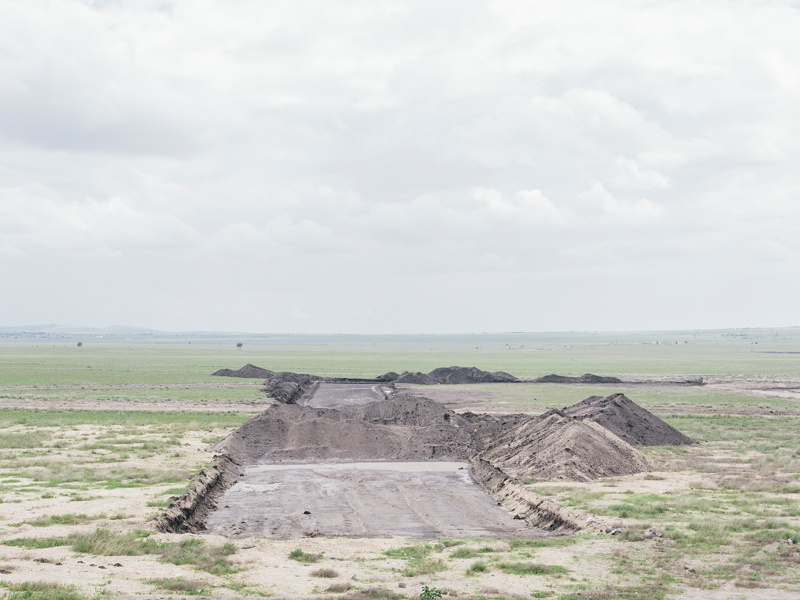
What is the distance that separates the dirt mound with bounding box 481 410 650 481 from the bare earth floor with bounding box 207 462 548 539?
2314mm

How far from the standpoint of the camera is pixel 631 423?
4338cm

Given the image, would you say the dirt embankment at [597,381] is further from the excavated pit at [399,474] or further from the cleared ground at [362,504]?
the cleared ground at [362,504]

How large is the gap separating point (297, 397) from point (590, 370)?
69.3m

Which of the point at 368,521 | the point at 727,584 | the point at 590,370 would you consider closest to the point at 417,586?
the point at 727,584

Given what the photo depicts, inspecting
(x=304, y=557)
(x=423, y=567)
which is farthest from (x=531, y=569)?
(x=304, y=557)

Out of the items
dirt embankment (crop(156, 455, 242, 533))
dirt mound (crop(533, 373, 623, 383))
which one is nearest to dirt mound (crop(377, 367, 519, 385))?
dirt mound (crop(533, 373, 623, 383))

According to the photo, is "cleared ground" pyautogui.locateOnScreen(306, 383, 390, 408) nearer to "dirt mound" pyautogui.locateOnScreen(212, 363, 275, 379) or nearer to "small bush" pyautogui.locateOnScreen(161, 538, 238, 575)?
"dirt mound" pyautogui.locateOnScreen(212, 363, 275, 379)

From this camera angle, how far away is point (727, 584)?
16.0 metres

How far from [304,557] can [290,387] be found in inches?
2444

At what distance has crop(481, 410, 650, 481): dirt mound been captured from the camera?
30.9 metres

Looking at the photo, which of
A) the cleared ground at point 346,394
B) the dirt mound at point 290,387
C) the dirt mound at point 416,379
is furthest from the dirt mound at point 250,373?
the dirt mound at point 416,379

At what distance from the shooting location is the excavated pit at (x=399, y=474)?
73.7 feet

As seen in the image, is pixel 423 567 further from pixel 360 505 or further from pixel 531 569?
pixel 360 505

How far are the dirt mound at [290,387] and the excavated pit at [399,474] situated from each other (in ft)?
63.9
